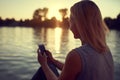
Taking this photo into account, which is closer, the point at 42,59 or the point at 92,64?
the point at 92,64

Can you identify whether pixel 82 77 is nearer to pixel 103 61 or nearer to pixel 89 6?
pixel 103 61

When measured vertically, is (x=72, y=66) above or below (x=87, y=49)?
below

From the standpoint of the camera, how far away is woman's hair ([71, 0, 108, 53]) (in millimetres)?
2746

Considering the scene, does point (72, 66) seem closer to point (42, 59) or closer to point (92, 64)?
point (92, 64)

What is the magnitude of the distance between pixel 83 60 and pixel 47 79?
0.50 metres

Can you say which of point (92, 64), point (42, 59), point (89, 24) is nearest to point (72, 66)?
point (92, 64)

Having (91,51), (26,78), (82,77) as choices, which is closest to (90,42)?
(91,51)

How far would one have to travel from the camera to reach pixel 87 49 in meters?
2.74

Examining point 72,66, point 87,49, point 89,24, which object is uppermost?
point 89,24

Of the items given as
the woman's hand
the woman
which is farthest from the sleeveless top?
the woman's hand

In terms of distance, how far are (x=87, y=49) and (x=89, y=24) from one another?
205 mm

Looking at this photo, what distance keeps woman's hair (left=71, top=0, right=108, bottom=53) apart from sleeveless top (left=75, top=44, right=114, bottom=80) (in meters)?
0.05

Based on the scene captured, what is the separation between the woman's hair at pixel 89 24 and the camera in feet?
9.01

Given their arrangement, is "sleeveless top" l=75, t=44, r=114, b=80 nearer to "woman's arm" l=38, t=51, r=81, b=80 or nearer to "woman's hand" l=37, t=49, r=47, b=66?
"woman's arm" l=38, t=51, r=81, b=80
